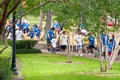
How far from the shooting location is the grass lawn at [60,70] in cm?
1481

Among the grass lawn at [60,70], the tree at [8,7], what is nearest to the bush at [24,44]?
the grass lawn at [60,70]

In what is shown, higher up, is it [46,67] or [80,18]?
[80,18]

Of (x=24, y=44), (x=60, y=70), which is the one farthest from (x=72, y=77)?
(x=24, y=44)

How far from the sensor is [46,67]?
777 inches

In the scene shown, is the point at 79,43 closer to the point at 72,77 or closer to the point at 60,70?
the point at 60,70

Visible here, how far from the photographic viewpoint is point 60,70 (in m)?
18.3

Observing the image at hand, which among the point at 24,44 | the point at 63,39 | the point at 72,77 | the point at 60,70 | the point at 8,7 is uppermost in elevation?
the point at 8,7

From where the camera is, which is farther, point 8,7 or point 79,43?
point 79,43

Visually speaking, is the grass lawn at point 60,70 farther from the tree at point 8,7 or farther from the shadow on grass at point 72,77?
the tree at point 8,7

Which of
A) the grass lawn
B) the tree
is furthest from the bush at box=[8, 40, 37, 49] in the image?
the tree

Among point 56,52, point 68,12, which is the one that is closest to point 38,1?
point 68,12

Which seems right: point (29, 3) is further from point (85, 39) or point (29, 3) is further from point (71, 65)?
point (85, 39)

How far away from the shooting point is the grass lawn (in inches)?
583

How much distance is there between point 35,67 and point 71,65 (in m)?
2.17
